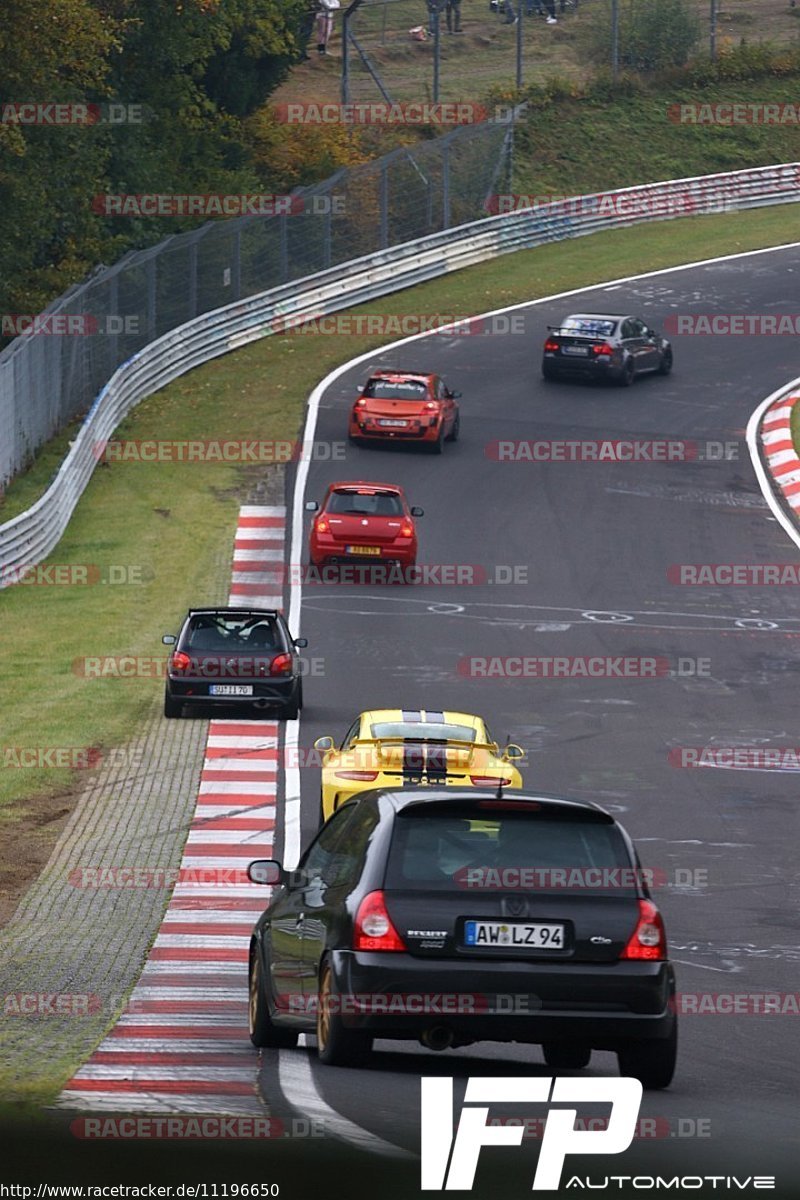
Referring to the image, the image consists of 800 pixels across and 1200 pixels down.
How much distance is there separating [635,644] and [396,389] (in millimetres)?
13597

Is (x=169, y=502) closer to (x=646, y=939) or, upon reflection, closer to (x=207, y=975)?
(x=207, y=975)

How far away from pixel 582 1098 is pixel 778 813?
12.7 metres

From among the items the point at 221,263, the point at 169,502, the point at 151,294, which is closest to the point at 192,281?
the point at 221,263

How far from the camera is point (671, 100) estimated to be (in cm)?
7075

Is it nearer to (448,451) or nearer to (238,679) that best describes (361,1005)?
(238,679)

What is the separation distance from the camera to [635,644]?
1173 inches

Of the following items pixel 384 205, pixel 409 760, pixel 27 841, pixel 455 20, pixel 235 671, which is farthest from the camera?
pixel 455 20

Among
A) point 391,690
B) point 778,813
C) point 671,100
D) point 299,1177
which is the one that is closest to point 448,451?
point 391,690

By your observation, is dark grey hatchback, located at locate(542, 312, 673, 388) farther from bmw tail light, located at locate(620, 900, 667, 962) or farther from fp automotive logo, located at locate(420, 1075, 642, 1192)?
fp automotive logo, located at locate(420, 1075, 642, 1192)

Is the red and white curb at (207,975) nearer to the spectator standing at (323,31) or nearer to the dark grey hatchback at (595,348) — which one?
the dark grey hatchback at (595,348)

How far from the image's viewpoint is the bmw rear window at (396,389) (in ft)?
138

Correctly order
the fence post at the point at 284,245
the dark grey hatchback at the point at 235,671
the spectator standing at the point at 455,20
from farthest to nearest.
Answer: the spectator standing at the point at 455,20 < the fence post at the point at 284,245 < the dark grey hatchback at the point at 235,671

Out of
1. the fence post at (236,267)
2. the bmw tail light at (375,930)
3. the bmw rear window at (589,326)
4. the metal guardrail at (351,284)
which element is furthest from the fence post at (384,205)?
the bmw tail light at (375,930)

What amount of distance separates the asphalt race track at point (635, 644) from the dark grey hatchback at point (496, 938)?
32cm
